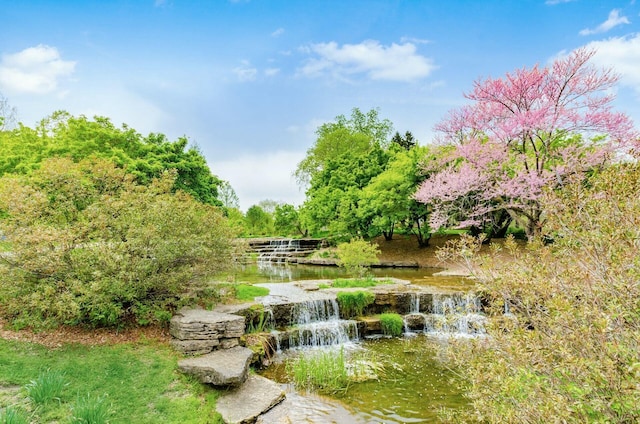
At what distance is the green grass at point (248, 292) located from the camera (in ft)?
29.5

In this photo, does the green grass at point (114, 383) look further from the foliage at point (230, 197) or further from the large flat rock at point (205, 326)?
the foliage at point (230, 197)

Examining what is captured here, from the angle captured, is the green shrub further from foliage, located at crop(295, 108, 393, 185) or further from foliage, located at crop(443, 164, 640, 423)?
foliage, located at crop(295, 108, 393, 185)

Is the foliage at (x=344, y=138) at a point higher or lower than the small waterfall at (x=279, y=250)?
higher

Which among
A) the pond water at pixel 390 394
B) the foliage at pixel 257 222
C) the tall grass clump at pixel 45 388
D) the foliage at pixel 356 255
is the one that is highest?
the foliage at pixel 257 222

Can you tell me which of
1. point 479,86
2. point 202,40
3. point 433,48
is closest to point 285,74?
point 202,40

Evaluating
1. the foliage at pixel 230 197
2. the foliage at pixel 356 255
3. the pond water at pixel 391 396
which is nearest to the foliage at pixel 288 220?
the foliage at pixel 230 197

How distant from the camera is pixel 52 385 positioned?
13.8 feet

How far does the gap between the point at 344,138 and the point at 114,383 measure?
112 feet

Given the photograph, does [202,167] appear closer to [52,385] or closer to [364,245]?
[364,245]

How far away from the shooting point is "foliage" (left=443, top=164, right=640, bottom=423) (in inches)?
84.8

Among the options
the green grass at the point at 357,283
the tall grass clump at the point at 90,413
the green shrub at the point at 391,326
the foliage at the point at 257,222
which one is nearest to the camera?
the tall grass clump at the point at 90,413

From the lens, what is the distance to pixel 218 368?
5.20 metres

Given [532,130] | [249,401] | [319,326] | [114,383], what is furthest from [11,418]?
[532,130]

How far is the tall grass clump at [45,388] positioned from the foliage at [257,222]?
34.4 meters
